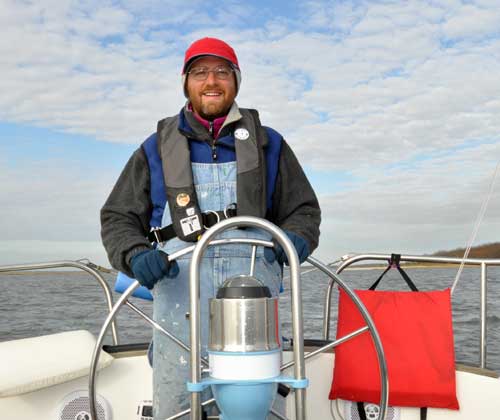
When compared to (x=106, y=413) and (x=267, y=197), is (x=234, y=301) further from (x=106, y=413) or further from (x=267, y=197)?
(x=106, y=413)

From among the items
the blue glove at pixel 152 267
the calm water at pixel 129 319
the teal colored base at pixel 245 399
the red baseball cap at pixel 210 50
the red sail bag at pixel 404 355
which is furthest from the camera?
the calm water at pixel 129 319

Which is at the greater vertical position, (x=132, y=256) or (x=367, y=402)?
(x=132, y=256)

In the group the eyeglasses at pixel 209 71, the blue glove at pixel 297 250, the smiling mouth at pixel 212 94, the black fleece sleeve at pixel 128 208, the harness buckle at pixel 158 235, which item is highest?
the eyeglasses at pixel 209 71

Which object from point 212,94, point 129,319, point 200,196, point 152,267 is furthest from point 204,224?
point 129,319

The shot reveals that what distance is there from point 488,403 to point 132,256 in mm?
1736

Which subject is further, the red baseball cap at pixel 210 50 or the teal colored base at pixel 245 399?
the red baseball cap at pixel 210 50

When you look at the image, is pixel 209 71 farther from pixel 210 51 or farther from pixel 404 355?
pixel 404 355

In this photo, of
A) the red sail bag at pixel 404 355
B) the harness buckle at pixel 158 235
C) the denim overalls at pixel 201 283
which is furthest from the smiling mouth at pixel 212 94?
the red sail bag at pixel 404 355

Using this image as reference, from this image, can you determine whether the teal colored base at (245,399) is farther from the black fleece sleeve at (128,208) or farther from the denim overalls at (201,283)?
the black fleece sleeve at (128,208)

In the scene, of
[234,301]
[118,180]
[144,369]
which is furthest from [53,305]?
[234,301]

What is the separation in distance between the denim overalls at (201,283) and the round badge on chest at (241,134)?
0.09m

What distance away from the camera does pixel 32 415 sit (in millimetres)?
2646

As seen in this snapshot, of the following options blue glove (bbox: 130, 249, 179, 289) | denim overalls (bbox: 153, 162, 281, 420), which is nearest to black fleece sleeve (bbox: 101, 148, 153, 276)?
denim overalls (bbox: 153, 162, 281, 420)

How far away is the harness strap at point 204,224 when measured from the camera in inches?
75.0
